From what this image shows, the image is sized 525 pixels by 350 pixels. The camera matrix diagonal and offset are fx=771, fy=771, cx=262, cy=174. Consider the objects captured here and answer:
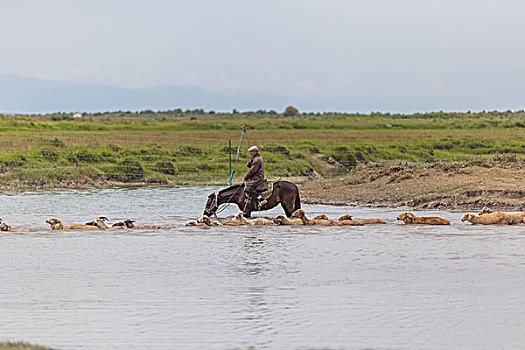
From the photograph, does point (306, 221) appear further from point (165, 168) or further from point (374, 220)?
point (165, 168)

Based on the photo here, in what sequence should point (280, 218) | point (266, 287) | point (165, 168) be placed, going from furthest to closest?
point (165, 168) → point (280, 218) → point (266, 287)

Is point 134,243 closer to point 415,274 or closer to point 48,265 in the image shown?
point 48,265

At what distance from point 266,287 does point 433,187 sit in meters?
14.9

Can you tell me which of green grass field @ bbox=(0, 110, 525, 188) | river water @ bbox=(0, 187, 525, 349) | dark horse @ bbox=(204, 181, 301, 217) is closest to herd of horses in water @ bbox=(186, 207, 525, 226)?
river water @ bbox=(0, 187, 525, 349)

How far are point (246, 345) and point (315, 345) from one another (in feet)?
2.55

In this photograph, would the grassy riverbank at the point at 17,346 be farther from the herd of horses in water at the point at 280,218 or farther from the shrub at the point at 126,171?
the shrub at the point at 126,171

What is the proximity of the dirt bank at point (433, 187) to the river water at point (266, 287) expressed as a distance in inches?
162

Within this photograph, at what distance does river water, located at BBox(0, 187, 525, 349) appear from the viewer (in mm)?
9133

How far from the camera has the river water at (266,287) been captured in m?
9.13

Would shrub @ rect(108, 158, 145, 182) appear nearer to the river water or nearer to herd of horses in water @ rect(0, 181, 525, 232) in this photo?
the river water

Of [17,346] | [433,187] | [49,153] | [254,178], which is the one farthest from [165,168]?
[17,346]

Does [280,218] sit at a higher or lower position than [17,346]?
higher

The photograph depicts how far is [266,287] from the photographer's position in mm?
12305

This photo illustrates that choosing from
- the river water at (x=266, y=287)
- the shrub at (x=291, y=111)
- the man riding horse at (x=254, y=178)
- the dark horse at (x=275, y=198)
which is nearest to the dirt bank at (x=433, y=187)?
the river water at (x=266, y=287)
